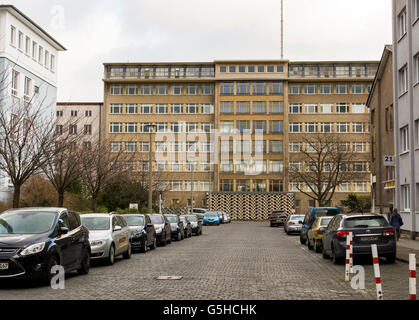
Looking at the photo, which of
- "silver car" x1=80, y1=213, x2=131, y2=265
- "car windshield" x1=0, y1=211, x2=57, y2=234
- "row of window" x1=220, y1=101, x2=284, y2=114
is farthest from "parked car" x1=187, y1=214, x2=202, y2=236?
"row of window" x1=220, y1=101, x2=284, y2=114

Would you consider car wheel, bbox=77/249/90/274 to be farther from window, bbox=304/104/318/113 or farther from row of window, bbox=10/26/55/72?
window, bbox=304/104/318/113

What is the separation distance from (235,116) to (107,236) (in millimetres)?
78619

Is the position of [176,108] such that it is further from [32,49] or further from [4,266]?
[4,266]

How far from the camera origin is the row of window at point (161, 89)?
98.8 m

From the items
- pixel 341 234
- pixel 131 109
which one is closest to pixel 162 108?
pixel 131 109

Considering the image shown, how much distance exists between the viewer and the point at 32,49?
48.5 metres

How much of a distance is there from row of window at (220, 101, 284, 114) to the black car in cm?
8153

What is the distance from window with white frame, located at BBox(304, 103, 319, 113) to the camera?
97188 millimetres

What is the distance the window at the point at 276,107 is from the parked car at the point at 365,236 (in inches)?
3077

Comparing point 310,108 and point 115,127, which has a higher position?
point 310,108

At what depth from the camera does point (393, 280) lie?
549 inches

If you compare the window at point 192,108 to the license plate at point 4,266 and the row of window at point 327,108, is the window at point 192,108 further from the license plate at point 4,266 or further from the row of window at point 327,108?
the license plate at point 4,266
